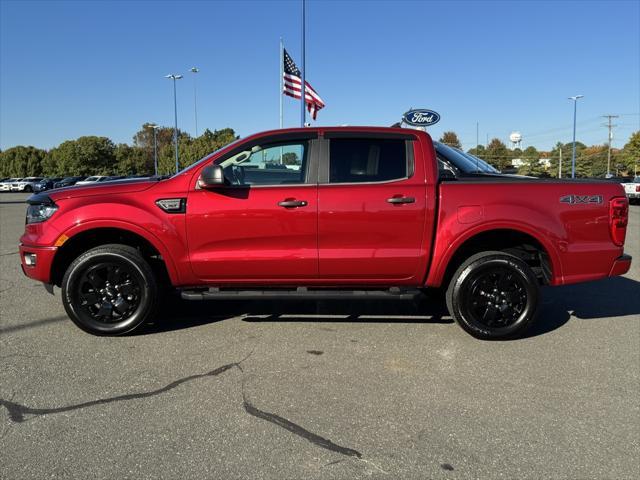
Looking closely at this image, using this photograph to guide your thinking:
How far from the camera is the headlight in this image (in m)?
4.35

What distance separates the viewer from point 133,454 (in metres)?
2.58

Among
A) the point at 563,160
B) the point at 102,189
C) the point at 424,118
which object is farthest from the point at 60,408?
the point at 563,160

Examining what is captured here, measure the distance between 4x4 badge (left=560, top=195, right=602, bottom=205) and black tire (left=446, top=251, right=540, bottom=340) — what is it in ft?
2.15

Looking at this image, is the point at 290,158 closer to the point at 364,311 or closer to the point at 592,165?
the point at 364,311

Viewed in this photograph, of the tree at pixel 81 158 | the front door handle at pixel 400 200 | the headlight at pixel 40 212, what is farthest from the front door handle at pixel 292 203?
the tree at pixel 81 158

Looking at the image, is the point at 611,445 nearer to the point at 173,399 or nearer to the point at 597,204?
the point at 597,204

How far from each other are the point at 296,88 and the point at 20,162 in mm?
76428

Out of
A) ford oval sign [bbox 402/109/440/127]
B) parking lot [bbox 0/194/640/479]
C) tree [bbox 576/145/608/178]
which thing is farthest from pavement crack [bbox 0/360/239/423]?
tree [bbox 576/145/608/178]

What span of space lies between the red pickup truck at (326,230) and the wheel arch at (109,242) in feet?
0.06

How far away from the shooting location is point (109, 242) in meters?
4.61

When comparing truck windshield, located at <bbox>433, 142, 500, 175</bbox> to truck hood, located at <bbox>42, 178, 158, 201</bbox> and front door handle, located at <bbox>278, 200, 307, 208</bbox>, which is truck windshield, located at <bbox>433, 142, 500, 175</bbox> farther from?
Answer: truck hood, located at <bbox>42, 178, 158, 201</bbox>

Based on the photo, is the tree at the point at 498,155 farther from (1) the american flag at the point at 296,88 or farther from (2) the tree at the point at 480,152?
(1) the american flag at the point at 296,88

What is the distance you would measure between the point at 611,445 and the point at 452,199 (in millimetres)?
2201

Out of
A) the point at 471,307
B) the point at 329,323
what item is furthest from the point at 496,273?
the point at 329,323
